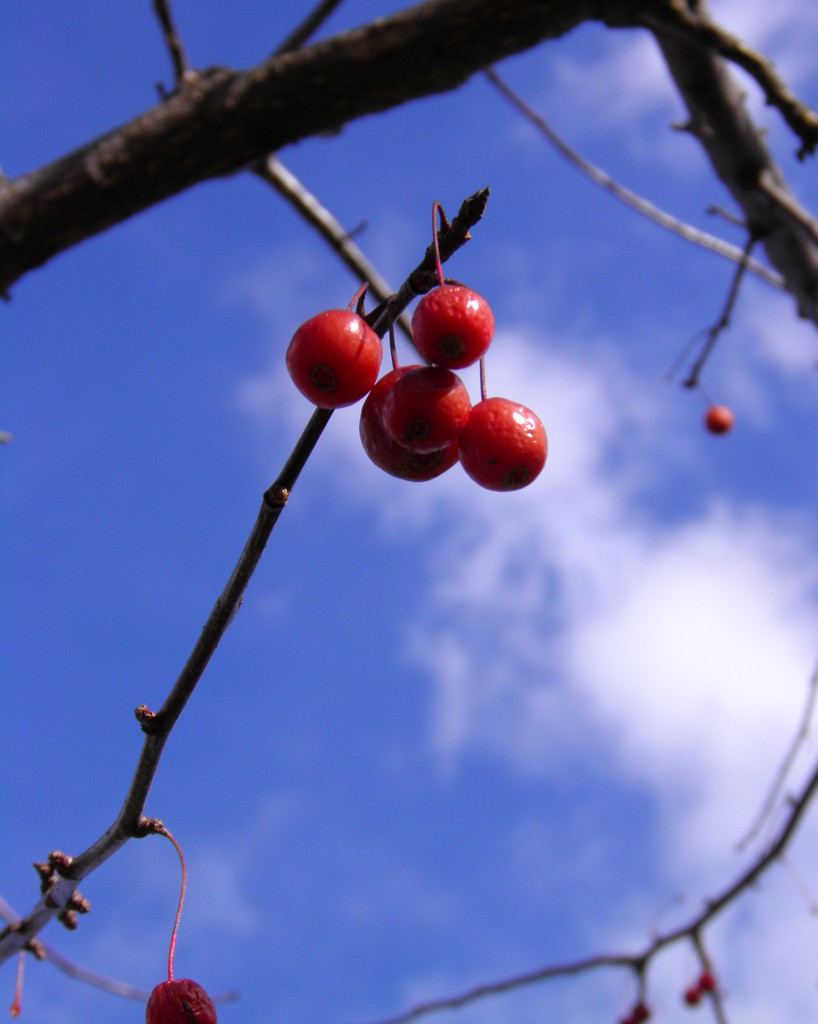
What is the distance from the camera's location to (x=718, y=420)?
7.86 metres

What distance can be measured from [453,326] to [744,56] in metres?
1.86

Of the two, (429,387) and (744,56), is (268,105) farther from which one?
(744,56)

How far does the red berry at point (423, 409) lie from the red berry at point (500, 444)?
112 mm

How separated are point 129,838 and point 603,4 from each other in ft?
10.1

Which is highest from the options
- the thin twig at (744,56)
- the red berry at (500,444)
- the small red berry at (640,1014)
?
the thin twig at (744,56)

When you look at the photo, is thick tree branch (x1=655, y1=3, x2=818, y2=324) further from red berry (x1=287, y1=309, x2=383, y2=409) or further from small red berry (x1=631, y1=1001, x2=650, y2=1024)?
small red berry (x1=631, y1=1001, x2=650, y2=1024)

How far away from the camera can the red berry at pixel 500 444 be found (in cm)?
232

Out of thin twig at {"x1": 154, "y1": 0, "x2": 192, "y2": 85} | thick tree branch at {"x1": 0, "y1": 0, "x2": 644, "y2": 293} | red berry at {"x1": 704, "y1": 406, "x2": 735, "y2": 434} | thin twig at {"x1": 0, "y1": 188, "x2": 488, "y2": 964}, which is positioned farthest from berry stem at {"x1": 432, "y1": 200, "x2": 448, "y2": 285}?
red berry at {"x1": 704, "y1": 406, "x2": 735, "y2": 434}

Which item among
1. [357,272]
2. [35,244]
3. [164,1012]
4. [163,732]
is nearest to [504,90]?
[357,272]

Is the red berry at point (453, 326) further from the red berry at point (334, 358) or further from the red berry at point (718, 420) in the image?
the red berry at point (718, 420)

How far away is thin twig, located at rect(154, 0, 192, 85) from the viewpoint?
3631mm

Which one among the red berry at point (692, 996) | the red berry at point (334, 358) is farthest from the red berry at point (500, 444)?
the red berry at point (692, 996)

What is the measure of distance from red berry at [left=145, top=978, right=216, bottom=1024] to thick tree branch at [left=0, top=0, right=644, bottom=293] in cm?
219

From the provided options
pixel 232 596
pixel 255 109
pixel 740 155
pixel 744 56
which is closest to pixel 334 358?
pixel 232 596
